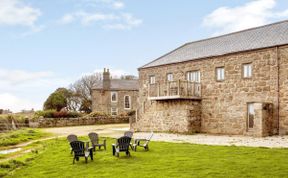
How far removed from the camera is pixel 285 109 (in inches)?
791

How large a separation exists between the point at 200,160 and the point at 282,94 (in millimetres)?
11214

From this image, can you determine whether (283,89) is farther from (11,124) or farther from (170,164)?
(11,124)

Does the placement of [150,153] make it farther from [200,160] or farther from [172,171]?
[172,171]

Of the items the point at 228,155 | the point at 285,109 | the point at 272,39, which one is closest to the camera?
the point at 228,155

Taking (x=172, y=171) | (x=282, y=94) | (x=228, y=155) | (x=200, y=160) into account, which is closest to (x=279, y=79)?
(x=282, y=94)

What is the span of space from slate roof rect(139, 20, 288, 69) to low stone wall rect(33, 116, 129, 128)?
13.5m

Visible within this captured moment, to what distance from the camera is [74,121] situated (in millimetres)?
39312

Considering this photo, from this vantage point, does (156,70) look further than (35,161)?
Yes

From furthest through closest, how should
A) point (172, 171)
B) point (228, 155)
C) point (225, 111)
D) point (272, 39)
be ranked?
point (225, 111)
point (272, 39)
point (228, 155)
point (172, 171)

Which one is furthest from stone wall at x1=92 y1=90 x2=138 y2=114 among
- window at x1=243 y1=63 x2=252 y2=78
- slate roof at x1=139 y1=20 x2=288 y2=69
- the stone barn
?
window at x1=243 y1=63 x2=252 y2=78

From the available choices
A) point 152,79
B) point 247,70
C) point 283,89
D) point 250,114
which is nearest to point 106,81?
point 152,79

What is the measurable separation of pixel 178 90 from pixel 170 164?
13.3 metres

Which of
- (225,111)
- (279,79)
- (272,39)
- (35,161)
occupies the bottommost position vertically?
(35,161)

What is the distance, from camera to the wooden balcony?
2406 cm
